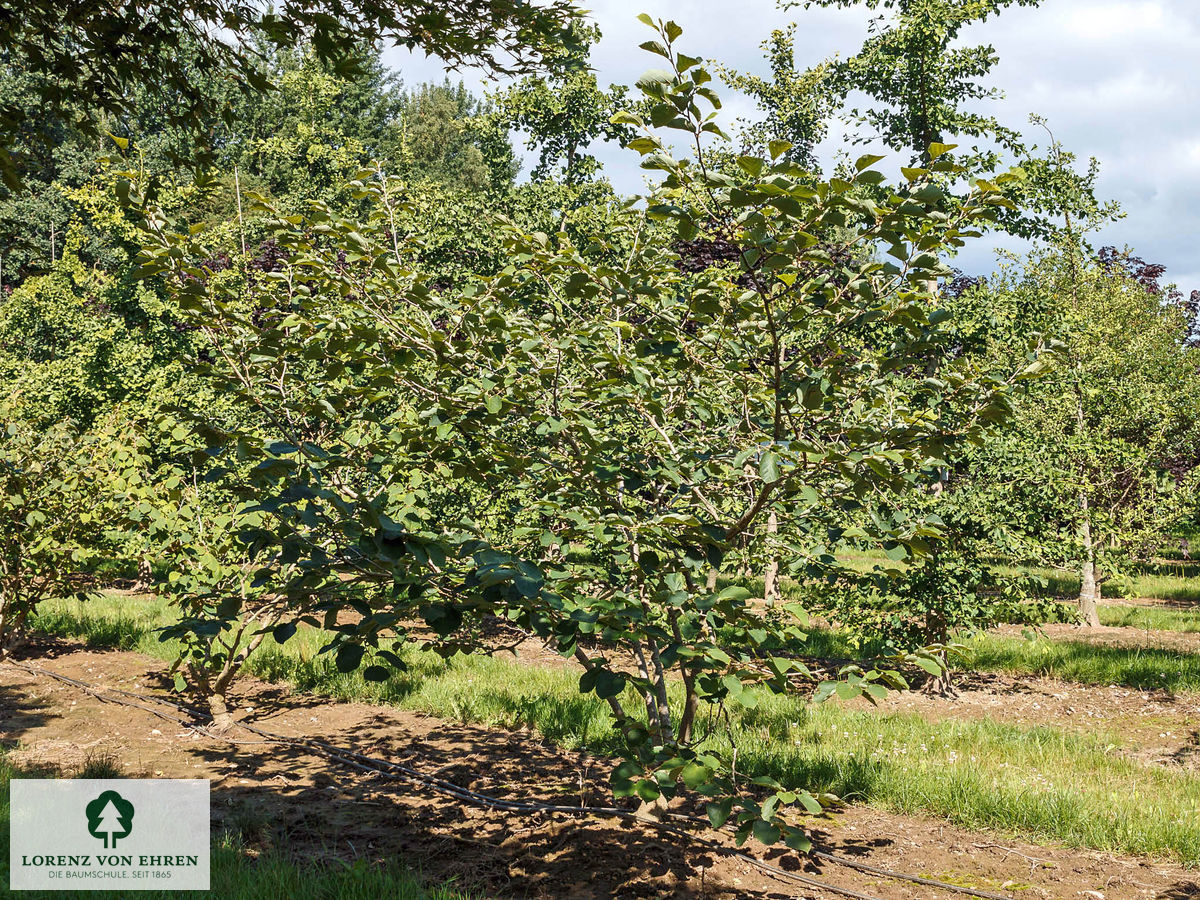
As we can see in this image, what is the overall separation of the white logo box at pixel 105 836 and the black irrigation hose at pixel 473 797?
3.80 feet

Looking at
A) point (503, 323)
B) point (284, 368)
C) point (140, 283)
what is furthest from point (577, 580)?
point (140, 283)

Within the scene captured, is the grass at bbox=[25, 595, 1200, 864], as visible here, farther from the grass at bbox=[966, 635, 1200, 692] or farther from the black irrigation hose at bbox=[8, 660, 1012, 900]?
the black irrigation hose at bbox=[8, 660, 1012, 900]

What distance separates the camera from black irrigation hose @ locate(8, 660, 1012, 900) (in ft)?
12.6

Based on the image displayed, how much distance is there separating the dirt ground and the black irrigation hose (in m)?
0.05

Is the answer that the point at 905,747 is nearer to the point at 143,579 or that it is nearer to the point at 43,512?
the point at 43,512

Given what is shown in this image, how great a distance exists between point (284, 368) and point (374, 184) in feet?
3.05

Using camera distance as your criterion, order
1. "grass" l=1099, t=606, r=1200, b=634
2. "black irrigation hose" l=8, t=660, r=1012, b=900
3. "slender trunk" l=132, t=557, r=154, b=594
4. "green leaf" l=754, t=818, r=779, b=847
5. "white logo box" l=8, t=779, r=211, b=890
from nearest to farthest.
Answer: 1. "green leaf" l=754, t=818, r=779, b=847
2. "white logo box" l=8, t=779, r=211, b=890
3. "black irrigation hose" l=8, t=660, r=1012, b=900
4. "grass" l=1099, t=606, r=1200, b=634
5. "slender trunk" l=132, t=557, r=154, b=594

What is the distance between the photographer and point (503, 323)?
3.00m

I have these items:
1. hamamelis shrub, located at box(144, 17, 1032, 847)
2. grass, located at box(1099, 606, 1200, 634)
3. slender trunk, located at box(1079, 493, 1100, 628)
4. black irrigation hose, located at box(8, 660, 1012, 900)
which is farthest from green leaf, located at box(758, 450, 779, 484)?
grass, located at box(1099, 606, 1200, 634)

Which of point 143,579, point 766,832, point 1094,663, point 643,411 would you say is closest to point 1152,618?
point 1094,663

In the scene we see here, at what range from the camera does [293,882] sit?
343 cm

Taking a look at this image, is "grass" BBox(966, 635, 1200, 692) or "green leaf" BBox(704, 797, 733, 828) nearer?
"green leaf" BBox(704, 797, 733, 828)

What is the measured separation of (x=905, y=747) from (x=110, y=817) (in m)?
5.16

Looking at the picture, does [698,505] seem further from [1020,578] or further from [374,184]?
[1020,578]
